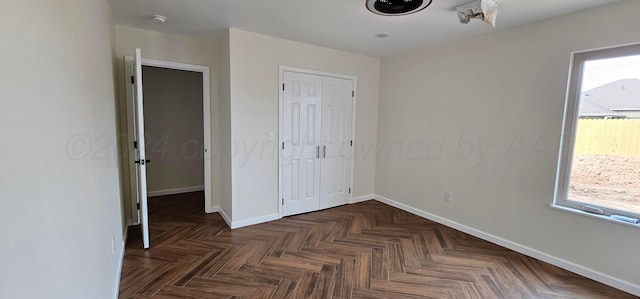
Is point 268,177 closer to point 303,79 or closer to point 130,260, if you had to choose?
point 303,79

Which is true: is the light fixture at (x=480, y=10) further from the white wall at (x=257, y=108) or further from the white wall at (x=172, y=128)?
the white wall at (x=172, y=128)

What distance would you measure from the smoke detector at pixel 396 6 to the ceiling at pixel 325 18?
224 mm

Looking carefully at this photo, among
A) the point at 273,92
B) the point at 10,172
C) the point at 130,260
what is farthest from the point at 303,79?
the point at 10,172

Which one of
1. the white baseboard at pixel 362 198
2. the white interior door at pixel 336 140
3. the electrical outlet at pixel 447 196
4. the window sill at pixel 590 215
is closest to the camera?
the window sill at pixel 590 215

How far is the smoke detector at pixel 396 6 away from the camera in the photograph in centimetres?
218

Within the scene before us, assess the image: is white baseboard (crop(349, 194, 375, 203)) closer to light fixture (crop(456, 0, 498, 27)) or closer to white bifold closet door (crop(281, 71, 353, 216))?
white bifold closet door (crop(281, 71, 353, 216))

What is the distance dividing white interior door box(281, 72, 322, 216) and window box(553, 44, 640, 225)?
2.74 meters

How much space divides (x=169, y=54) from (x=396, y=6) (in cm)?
274

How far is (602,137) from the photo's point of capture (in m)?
2.49

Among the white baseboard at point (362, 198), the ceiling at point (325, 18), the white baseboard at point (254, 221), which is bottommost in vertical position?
the white baseboard at point (254, 221)

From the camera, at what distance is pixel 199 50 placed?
12.0ft

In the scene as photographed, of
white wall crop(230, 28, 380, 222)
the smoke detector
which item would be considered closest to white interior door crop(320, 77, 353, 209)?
white wall crop(230, 28, 380, 222)

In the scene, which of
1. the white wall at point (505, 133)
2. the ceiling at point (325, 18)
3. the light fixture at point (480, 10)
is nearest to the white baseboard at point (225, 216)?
the ceiling at point (325, 18)

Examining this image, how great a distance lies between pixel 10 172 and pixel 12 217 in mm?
101
